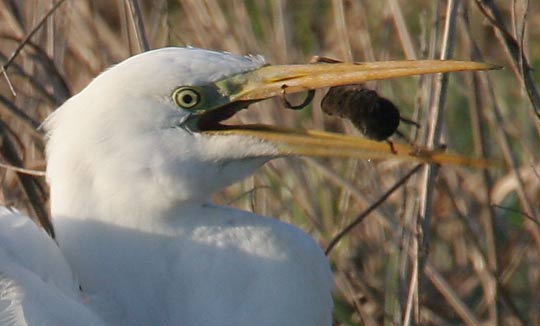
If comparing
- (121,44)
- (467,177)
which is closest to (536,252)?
(467,177)

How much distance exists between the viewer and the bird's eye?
86.6 inches

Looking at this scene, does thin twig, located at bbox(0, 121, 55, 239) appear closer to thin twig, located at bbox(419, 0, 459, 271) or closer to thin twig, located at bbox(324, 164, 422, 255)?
thin twig, located at bbox(324, 164, 422, 255)

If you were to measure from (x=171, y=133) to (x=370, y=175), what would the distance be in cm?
130

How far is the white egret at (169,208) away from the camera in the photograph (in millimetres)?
2193

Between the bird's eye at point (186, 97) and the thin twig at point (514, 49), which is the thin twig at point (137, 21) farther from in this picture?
the thin twig at point (514, 49)

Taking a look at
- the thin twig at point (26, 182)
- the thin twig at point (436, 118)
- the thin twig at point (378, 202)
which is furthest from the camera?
the thin twig at point (26, 182)

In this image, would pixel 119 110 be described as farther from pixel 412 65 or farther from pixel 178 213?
pixel 412 65

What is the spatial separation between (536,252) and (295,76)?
1703 millimetres

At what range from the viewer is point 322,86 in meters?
2.23

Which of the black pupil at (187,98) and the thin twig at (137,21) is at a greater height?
the thin twig at (137,21)

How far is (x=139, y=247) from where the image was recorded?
89.4 inches

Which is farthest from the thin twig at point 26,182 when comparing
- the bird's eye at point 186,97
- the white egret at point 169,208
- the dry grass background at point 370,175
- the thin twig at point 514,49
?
the thin twig at point 514,49

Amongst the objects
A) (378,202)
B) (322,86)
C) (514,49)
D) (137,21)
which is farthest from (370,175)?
(322,86)

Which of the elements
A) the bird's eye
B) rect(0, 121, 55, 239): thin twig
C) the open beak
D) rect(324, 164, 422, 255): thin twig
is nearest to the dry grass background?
rect(0, 121, 55, 239): thin twig
